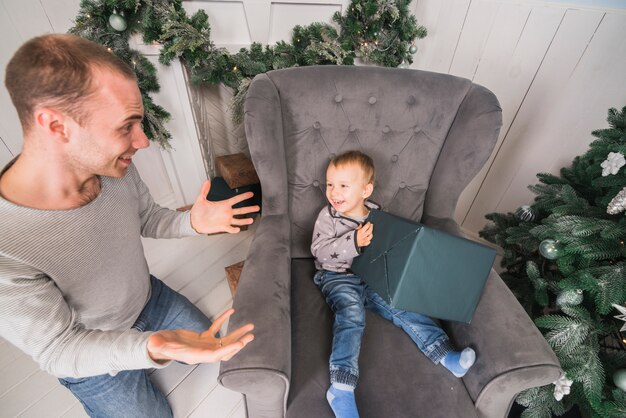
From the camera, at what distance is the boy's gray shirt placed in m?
1.17

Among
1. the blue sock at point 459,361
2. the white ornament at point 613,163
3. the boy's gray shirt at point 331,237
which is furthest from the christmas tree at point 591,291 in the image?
the boy's gray shirt at point 331,237

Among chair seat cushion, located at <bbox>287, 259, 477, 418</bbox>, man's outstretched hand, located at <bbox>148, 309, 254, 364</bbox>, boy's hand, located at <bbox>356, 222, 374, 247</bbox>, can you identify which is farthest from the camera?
boy's hand, located at <bbox>356, 222, 374, 247</bbox>

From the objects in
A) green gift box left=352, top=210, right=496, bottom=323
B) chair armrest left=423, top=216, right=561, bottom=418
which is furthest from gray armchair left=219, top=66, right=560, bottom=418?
green gift box left=352, top=210, right=496, bottom=323

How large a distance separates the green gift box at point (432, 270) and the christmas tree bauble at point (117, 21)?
1.53m

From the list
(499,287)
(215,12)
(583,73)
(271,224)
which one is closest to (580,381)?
(499,287)

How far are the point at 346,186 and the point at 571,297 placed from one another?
0.82m

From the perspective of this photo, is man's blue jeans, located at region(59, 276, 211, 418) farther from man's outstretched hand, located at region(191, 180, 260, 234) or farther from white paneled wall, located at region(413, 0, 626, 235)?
white paneled wall, located at region(413, 0, 626, 235)

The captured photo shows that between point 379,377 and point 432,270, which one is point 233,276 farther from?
point 432,270

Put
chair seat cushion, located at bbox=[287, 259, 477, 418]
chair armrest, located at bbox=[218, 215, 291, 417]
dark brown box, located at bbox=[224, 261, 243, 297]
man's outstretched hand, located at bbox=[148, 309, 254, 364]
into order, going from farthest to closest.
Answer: dark brown box, located at bbox=[224, 261, 243, 297], chair seat cushion, located at bbox=[287, 259, 477, 418], chair armrest, located at bbox=[218, 215, 291, 417], man's outstretched hand, located at bbox=[148, 309, 254, 364]

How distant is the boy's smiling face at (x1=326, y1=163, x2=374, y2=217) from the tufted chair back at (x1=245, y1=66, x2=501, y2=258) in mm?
141

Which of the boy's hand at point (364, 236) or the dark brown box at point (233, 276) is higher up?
the boy's hand at point (364, 236)

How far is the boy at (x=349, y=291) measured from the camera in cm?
88

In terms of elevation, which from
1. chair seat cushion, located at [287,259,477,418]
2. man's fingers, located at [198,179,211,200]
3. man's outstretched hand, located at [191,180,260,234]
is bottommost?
chair seat cushion, located at [287,259,477,418]

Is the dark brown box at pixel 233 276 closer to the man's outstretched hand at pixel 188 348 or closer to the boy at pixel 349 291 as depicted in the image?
the boy at pixel 349 291
